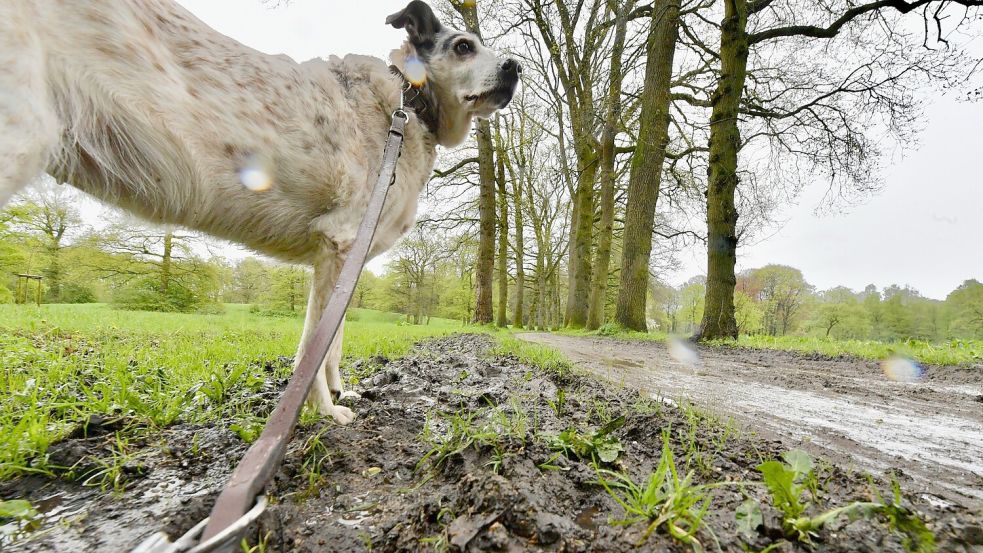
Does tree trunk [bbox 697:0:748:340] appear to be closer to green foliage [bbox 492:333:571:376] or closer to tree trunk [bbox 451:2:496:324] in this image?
green foliage [bbox 492:333:571:376]

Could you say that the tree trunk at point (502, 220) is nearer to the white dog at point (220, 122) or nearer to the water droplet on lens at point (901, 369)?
the water droplet on lens at point (901, 369)

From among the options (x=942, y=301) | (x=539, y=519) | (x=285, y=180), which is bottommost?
(x=539, y=519)

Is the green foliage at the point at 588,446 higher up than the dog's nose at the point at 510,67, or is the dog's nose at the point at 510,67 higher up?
the dog's nose at the point at 510,67

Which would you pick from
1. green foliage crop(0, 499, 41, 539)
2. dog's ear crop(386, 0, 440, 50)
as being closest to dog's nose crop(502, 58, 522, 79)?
dog's ear crop(386, 0, 440, 50)

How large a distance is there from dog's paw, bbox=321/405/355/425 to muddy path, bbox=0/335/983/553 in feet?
0.26

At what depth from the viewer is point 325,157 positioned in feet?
7.91

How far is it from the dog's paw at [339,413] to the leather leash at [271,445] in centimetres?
94

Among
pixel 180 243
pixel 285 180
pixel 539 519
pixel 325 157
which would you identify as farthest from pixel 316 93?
pixel 180 243

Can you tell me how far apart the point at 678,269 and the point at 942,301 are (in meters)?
46.6

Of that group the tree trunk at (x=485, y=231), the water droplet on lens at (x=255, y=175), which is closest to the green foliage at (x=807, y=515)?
the water droplet on lens at (x=255, y=175)

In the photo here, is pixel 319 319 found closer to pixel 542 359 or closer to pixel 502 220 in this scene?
pixel 542 359

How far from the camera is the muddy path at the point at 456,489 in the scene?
1101 mm

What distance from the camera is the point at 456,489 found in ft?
4.58

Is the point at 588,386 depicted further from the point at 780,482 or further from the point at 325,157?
the point at 325,157
